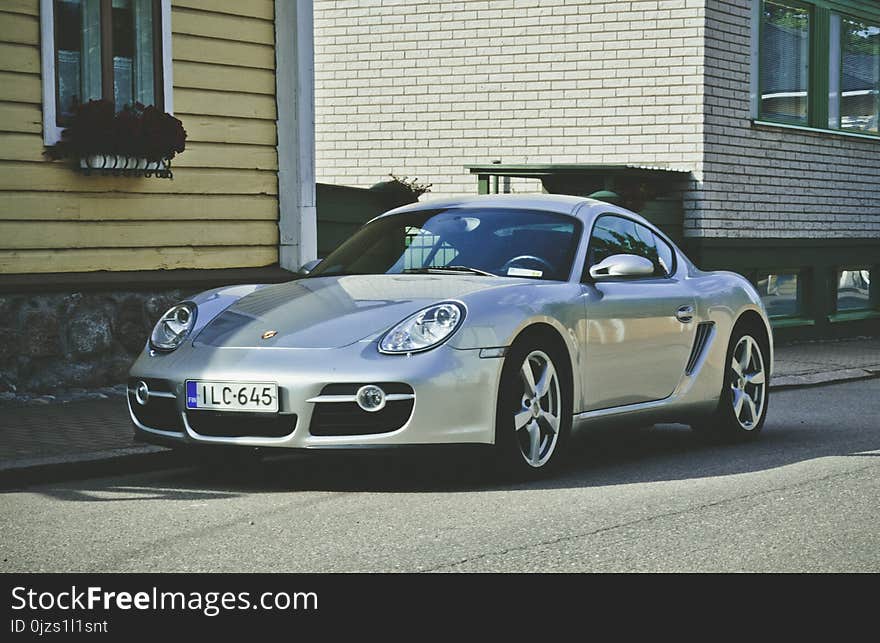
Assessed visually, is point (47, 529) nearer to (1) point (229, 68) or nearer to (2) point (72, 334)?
(2) point (72, 334)

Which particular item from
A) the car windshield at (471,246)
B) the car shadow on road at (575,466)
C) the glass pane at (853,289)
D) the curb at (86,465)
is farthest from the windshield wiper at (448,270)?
the glass pane at (853,289)

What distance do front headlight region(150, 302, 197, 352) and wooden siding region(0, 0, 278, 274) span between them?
3705mm

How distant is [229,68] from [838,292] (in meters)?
10.8

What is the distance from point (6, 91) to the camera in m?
11.1

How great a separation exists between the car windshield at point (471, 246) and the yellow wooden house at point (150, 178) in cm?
343

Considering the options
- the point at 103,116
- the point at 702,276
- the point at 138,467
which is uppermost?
the point at 103,116

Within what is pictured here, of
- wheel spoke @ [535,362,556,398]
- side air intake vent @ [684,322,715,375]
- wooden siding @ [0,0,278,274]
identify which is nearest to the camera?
wheel spoke @ [535,362,556,398]

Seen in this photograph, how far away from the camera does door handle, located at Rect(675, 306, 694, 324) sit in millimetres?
8789

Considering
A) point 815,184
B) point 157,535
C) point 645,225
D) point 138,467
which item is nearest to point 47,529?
point 157,535

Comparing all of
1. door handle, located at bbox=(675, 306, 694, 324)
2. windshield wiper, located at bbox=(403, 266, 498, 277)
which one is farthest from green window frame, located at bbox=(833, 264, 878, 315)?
windshield wiper, located at bbox=(403, 266, 498, 277)

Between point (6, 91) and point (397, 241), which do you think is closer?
point (397, 241)

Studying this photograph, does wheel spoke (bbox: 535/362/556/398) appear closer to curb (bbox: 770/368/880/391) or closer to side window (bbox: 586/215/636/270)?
side window (bbox: 586/215/636/270)

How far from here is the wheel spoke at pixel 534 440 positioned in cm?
758

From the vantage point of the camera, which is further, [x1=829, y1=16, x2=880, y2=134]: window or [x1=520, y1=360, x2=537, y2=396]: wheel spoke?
[x1=829, y1=16, x2=880, y2=134]: window
